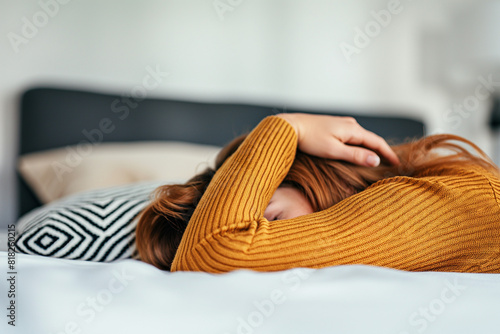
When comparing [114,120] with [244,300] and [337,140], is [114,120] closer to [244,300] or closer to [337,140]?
[337,140]

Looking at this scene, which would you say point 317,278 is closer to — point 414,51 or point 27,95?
point 27,95

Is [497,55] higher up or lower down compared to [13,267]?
higher up

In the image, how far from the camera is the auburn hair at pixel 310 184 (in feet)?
2.34

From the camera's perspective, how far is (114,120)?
1.67 meters

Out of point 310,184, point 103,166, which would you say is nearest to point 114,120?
point 103,166

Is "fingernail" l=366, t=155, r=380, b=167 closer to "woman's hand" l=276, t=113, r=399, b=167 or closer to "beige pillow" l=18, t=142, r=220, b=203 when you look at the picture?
"woman's hand" l=276, t=113, r=399, b=167

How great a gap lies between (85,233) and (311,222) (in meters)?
0.42

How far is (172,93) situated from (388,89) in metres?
1.00

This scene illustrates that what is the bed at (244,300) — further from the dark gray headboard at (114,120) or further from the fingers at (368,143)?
the dark gray headboard at (114,120)

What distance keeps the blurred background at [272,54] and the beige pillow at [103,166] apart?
0.25m

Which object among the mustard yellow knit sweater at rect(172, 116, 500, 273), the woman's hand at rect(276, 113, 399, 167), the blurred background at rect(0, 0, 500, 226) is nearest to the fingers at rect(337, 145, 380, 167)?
the woman's hand at rect(276, 113, 399, 167)

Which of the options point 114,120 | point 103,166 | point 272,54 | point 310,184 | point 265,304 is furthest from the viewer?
point 272,54

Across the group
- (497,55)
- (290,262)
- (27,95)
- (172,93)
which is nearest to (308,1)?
(172,93)

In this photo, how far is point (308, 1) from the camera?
6.31 ft
